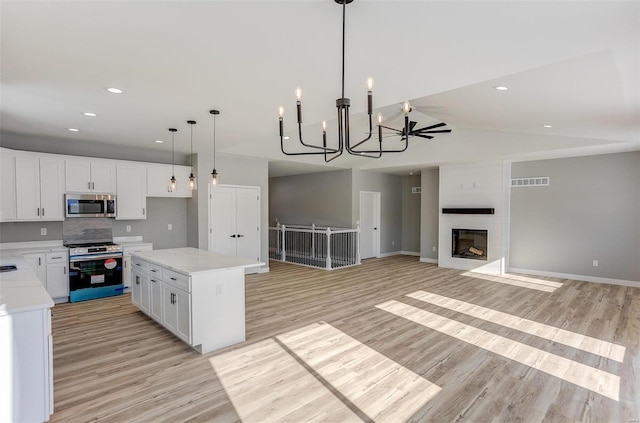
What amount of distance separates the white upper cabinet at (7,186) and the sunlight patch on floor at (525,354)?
5.83 metres

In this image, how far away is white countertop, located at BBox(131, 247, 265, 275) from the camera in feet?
12.0

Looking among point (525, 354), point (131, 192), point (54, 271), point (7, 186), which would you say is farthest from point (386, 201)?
point (7, 186)

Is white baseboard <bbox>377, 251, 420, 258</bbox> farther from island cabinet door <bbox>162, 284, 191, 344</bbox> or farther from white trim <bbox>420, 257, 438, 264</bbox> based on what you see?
island cabinet door <bbox>162, 284, 191, 344</bbox>

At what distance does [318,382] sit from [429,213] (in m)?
7.29

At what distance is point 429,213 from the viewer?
31.0 feet

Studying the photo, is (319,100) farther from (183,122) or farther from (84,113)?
(84,113)

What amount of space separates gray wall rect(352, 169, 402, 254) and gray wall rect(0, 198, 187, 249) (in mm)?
4545

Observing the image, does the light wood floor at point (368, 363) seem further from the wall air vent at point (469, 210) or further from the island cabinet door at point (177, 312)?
the wall air vent at point (469, 210)

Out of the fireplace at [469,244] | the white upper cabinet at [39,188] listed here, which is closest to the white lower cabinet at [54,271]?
the white upper cabinet at [39,188]

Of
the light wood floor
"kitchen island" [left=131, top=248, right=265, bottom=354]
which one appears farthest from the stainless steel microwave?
"kitchen island" [left=131, top=248, right=265, bottom=354]

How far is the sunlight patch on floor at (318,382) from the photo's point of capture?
8.38 ft

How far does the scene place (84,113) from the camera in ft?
13.5

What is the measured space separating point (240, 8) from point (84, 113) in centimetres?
321

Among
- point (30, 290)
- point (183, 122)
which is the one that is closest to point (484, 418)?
point (30, 290)
